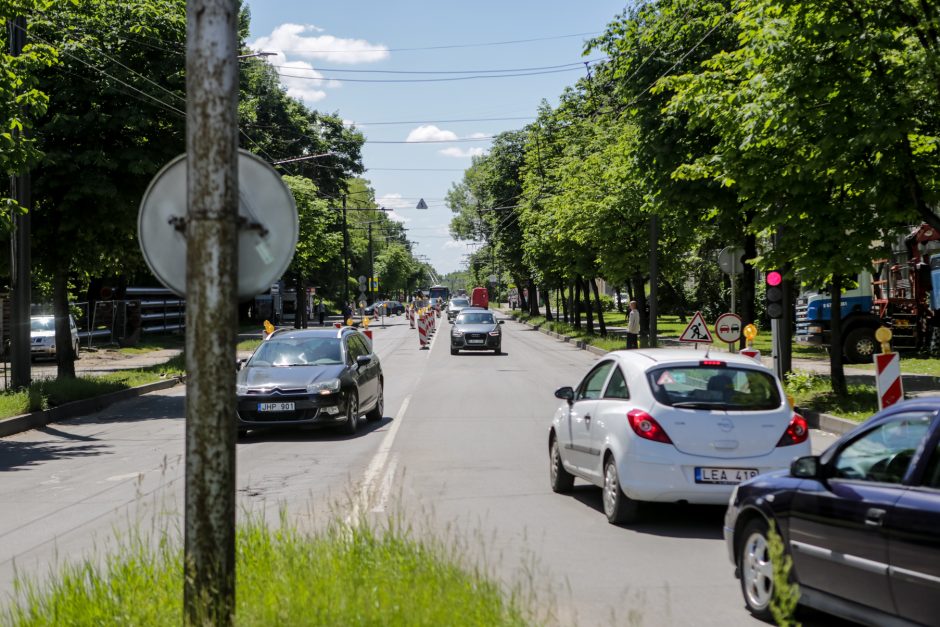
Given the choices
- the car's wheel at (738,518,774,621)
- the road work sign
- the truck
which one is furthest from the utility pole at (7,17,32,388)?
the truck

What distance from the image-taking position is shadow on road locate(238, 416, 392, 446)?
15.8 m

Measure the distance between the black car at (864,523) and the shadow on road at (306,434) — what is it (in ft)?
33.3

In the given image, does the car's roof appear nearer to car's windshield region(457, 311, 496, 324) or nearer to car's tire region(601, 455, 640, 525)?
car's tire region(601, 455, 640, 525)

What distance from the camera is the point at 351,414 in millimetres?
16094

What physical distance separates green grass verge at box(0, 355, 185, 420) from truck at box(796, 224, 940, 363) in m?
17.7

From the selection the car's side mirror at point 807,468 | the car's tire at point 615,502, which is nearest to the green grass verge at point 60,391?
the car's tire at point 615,502

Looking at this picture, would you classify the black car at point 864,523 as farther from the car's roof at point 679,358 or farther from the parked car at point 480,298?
the parked car at point 480,298

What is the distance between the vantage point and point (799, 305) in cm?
3347

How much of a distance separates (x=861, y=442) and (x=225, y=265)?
11.3ft

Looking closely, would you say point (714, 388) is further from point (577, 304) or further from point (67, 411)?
point (577, 304)

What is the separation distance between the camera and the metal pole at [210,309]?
456 cm

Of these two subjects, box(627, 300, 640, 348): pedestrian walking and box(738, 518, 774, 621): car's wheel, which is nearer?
box(738, 518, 774, 621): car's wheel

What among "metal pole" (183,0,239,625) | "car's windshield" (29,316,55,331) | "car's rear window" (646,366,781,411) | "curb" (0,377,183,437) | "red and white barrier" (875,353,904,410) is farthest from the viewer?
"car's windshield" (29,316,55,331)

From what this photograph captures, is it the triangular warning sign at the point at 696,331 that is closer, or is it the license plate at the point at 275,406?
the license plate at the point at 275,406
